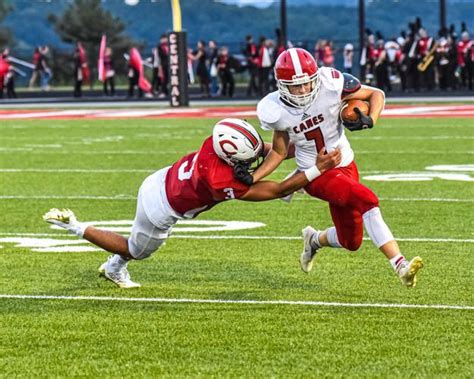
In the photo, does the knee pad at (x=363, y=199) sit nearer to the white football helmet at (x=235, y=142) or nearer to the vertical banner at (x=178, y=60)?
the white football helmet at (x=235, y=142)

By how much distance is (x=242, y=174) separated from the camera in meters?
7.15

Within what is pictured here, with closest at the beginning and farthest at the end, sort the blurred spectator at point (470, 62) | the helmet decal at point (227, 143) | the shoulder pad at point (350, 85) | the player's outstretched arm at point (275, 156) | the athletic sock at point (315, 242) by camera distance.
→ the helmet decal at point (227, 143) → the player's outstretched arm at point (275, 156) → the shoulder pad at point (350, 85) → the athletic sock at point (315, 242) → the blurred spectator at point (470, 62)

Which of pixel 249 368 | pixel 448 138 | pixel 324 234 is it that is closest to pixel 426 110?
Answer: pixel 448 138

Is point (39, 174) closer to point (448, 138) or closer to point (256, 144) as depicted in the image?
point (448, 138)

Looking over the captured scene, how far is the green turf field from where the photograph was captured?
19.8 feet

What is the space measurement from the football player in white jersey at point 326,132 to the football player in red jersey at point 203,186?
12 cm

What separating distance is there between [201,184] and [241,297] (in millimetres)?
748

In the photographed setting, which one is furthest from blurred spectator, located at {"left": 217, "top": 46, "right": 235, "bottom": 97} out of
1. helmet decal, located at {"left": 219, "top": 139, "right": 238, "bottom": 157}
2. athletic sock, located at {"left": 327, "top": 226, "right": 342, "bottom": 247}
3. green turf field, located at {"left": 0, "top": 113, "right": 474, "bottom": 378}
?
helmet decal, located at {"left": 219, "top": 139, "right": 238, "bottom": 157}

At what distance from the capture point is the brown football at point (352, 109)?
7.43 metres

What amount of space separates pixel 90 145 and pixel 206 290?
10604 millimetres

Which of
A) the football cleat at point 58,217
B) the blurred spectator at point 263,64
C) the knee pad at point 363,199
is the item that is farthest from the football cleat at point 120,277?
the blurred spectator at point 263,64

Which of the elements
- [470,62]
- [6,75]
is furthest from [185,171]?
[6,75]

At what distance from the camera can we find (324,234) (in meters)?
8.10

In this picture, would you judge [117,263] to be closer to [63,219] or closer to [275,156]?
[63,219]
